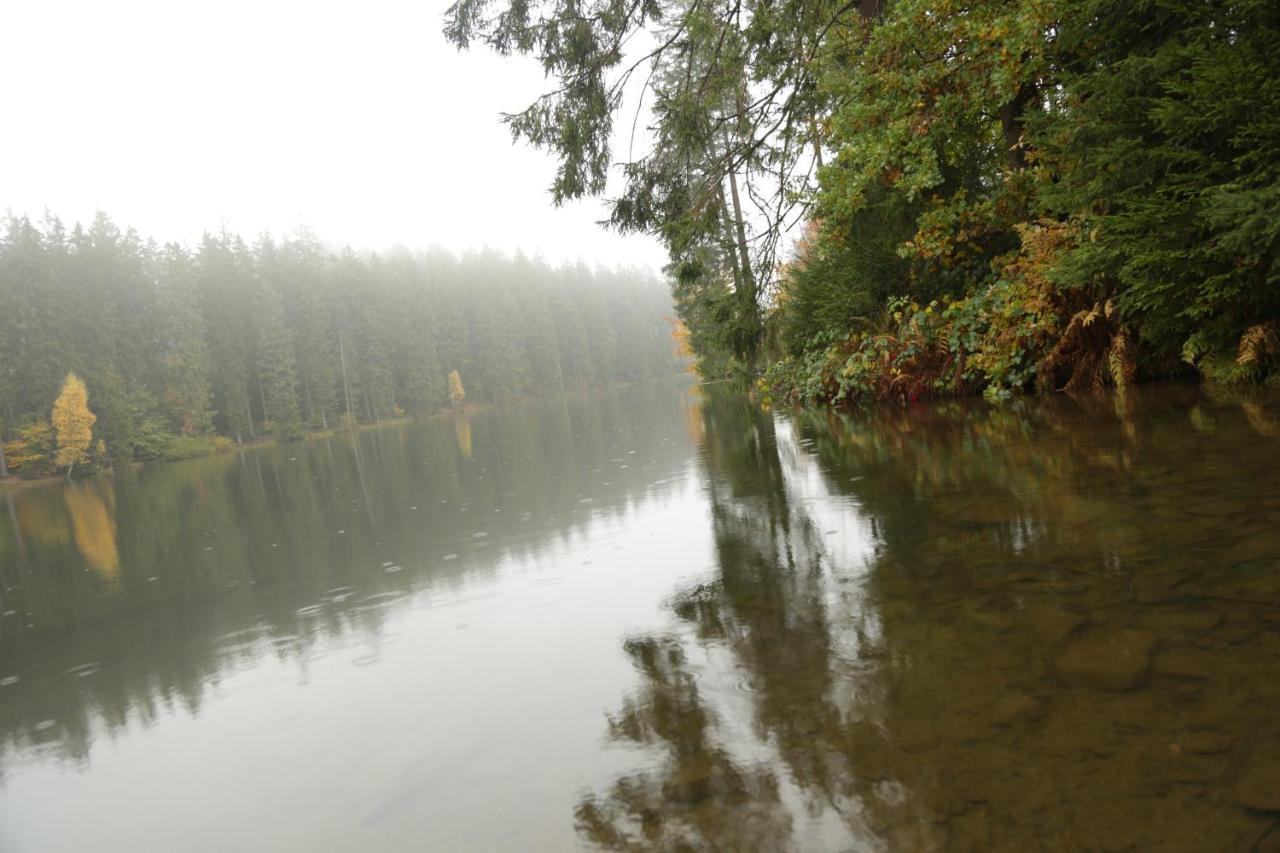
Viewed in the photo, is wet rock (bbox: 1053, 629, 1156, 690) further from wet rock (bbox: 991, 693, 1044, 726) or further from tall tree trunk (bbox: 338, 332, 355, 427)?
tall tree trunk (bbox: 338, 332, 355, 427)

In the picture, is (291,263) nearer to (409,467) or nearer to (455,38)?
(409,467)

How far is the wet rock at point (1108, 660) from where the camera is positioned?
195cm

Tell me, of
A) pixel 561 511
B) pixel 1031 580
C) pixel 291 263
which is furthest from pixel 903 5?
pixel 291 263

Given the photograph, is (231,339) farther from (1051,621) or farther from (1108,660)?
(1108,660)

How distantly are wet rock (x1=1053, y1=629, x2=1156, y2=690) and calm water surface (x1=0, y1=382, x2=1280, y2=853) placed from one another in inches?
0.4

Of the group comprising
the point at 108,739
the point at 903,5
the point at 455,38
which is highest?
the point at 455,38

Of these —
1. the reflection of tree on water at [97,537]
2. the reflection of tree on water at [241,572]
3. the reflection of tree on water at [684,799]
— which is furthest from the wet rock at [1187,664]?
the reflection of tree on water at [97,537]

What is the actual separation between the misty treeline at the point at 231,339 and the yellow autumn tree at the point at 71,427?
44.8 inches

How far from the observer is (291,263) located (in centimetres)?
6322

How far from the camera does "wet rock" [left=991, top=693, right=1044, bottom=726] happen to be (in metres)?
1.85

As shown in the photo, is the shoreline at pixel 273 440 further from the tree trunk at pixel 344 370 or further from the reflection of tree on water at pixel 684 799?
the reflection of tree on water at pixel 684 799

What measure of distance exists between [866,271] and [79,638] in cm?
1073

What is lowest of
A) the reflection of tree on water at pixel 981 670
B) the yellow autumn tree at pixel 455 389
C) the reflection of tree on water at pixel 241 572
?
the reflection of tree on water at pixel 241 572

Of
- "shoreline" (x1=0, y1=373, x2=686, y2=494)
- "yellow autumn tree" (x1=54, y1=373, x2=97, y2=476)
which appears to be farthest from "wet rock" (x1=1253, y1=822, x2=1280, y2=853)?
"yellow autumn tree" (x1=54, y1=373, x2=97, y2=476)
